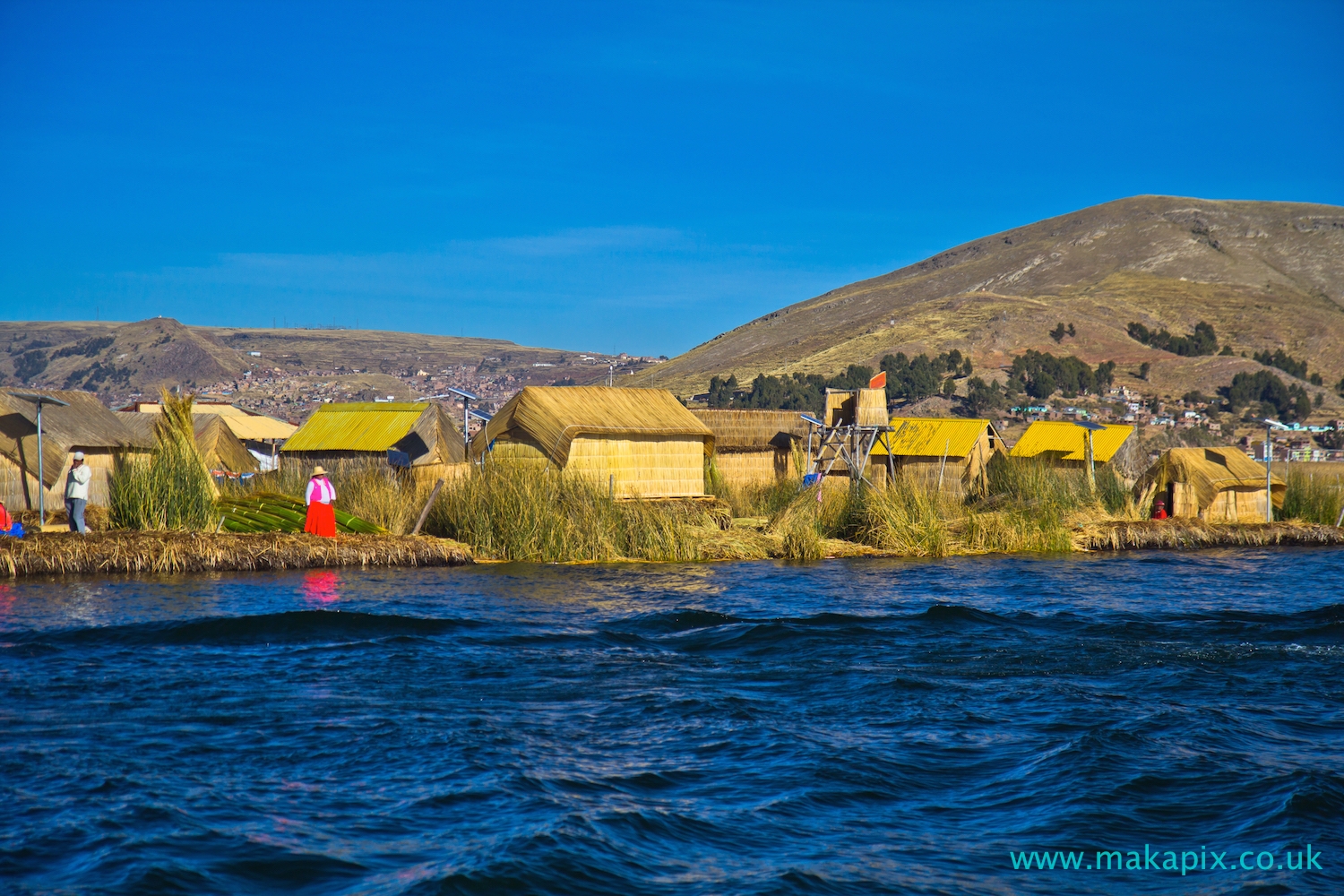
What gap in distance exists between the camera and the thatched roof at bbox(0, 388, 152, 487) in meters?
21.2

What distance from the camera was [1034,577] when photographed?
67.4 feet

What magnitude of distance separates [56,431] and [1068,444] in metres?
28.0

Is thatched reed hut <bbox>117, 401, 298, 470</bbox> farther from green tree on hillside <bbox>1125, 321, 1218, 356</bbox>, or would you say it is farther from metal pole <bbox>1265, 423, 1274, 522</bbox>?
green tree on hillside <bbox>1125, 321, 1218, 356</bbox>

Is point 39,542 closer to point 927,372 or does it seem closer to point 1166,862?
point 1166,862

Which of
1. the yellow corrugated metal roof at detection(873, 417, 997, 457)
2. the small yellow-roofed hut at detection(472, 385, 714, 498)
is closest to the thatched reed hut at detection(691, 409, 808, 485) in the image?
the yellow corrugated metal roof at detection(873, 417, 997, 457)

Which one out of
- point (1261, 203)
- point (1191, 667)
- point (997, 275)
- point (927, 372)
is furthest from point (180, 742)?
point (1261, 203)

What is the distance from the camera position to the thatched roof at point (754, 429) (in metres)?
34.8

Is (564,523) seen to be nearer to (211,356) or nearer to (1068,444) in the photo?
(1068,444)

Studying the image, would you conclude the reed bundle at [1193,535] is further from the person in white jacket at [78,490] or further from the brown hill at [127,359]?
the brown hill at [127,359]

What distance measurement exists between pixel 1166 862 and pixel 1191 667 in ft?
18.4

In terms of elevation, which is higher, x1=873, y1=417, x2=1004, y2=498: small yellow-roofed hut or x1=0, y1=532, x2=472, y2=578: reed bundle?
x1=873, y1=417, x2=1004, y2=498: small yellow-roofed hut

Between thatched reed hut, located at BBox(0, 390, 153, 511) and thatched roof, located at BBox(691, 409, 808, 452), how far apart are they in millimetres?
15979

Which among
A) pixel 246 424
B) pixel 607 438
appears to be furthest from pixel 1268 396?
pixel 607 438

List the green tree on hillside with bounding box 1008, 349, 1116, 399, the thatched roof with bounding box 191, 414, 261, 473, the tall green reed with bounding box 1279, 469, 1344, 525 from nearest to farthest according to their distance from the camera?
the tall green reed with bounding box 1279, 469, 1344, 525 < the thatched roof with bounding box 191, 414, 261, 473 < the green tree on hillside with bounding box 1008, 349, 1116, 399
